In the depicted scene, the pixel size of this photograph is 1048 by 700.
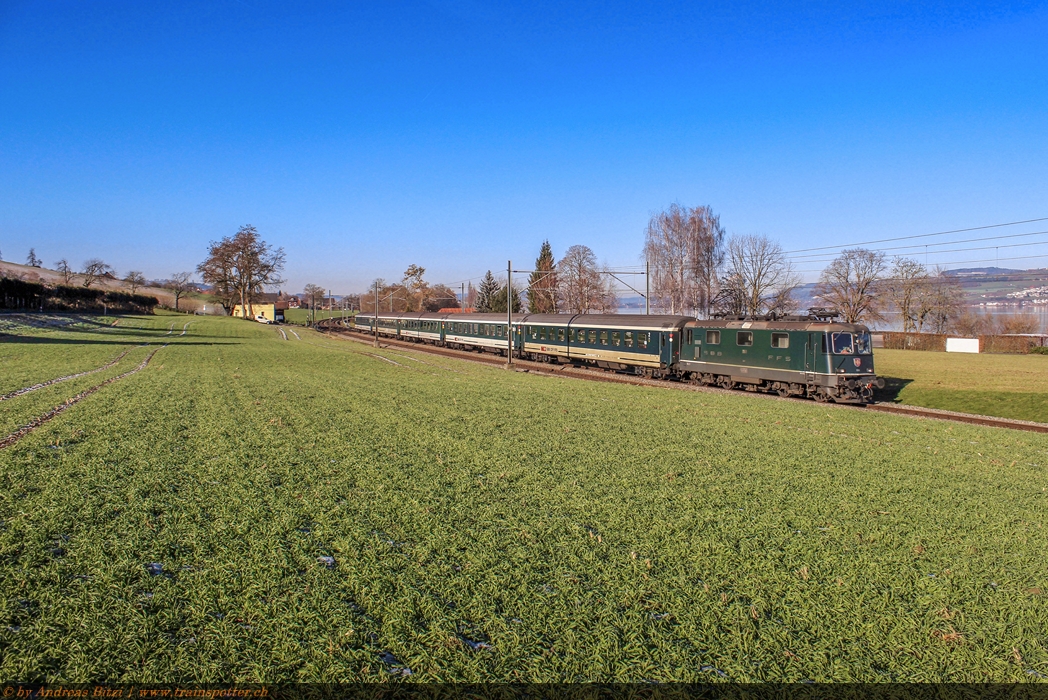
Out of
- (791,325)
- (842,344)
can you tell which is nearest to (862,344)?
(842,344)

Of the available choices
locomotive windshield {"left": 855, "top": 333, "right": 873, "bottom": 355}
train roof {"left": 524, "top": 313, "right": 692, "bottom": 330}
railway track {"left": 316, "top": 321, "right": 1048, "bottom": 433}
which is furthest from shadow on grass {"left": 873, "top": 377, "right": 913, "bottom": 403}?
train roof {"left": 524, "top": 313, "right": 692, "bottom": 330}

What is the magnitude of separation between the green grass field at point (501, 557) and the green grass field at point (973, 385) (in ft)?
56.1

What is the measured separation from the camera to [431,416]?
1337cm

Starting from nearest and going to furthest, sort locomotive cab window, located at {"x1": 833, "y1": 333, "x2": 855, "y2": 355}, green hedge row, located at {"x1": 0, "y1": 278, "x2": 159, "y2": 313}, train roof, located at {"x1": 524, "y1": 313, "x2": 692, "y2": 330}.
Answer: locomotive cab window, located at {"x1": 833, "y1": 333, "x2": 855, "y2": 355} → train roof, located at {"x1": 524, "y1": 313, "x2": 692, "y2": 330} → green hedge row, located at {"x1": 0, "y1": 278, "x2": 159, "y2": 313}

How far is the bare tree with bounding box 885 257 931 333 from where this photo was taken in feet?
241

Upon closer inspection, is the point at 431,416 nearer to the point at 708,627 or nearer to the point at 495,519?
the point at 495,519

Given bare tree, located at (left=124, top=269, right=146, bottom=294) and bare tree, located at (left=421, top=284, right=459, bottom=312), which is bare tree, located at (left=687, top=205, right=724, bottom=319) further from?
bare tree, located at (left=124, top=269, right=146, bottom=294)

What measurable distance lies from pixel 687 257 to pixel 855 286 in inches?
1095

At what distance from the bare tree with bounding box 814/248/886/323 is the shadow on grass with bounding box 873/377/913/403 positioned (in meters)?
41.8

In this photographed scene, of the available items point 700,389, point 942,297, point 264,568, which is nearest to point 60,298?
point 700,389

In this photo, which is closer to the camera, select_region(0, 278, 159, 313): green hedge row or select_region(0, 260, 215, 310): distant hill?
select_region(0, 278, 159, 313): green hedge row

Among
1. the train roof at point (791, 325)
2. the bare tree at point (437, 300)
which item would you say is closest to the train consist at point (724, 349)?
the train roof at point (791, 325)

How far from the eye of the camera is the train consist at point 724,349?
23469 mm

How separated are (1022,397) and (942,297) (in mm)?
56038
